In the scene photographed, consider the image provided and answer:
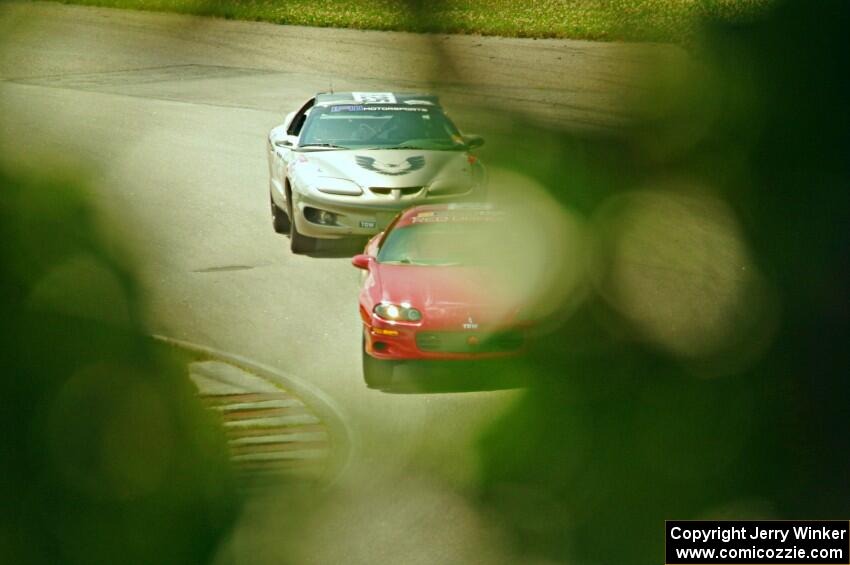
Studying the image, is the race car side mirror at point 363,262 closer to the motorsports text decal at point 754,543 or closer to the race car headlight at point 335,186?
the race car headlight at point 335,186

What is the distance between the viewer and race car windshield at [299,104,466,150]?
3.16 m

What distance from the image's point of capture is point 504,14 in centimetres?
123

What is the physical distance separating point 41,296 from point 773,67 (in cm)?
67

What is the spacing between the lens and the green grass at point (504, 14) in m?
1.06

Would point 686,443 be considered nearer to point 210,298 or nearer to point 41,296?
point 41,296

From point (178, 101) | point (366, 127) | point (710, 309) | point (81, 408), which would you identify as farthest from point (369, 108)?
point (81, 408)

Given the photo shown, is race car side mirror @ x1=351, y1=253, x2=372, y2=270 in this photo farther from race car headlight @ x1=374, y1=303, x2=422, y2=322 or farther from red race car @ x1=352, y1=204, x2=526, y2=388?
race car headlight @ x1=374, y1=303, x2=422, y2=322

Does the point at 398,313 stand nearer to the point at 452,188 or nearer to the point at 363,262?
the point at 363,262

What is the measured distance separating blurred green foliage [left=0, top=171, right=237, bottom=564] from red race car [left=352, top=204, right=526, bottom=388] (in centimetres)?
45

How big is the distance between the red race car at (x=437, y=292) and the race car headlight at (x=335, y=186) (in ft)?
3.25

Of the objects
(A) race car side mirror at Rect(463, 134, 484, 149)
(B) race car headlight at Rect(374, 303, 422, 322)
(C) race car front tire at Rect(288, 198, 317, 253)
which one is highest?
(A) race car side mirror at Rect(463, 134, 484, 149)

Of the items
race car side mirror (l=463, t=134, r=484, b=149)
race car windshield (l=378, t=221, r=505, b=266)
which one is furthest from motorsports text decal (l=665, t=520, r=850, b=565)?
race car side mirror (l=463, t=134, r=484, b=149)

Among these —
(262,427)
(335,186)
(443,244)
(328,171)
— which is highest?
(443,244)

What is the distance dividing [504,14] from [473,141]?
198 millimetres
